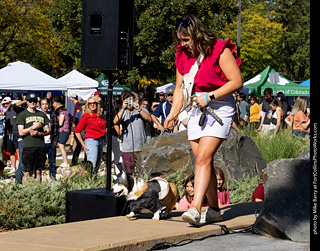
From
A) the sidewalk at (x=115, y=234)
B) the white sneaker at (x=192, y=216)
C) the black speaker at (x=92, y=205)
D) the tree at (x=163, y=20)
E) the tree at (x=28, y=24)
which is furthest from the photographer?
the tree at (x=163, y=20)

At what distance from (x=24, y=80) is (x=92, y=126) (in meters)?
10.2

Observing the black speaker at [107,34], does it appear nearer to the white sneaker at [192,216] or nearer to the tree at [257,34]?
the white sneaker at [192,216]

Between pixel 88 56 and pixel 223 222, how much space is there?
2.55m

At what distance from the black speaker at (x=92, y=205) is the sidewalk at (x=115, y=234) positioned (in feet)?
0.91

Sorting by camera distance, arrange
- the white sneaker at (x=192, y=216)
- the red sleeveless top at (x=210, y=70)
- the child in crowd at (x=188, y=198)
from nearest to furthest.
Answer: the white sneaker at (x=192, y=216) → the red sleeveless top at (x=210, y=70) → the child in crowd at (x=188, y=198)

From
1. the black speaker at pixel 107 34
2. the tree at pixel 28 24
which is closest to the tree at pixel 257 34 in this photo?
the tree at pixel 28 24

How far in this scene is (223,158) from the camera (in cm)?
1109

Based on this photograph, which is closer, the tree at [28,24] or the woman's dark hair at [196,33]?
the woman's dark hair at [196,33]

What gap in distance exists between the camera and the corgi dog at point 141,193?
5.90 metres

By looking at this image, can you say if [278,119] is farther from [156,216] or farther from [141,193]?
[141,193]

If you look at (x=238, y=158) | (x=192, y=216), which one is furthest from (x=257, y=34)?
(x=192, y=216)

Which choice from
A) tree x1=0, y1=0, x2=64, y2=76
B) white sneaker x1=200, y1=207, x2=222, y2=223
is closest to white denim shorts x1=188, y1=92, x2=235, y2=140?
white sneaker x1=200, y1=207, x2=222, y2=223
